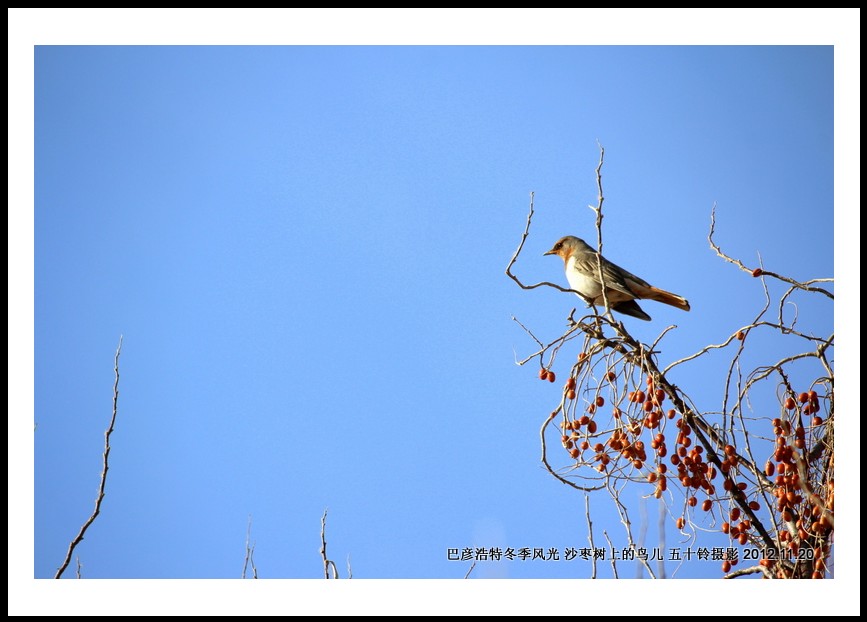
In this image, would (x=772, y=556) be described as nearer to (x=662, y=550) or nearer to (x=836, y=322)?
(x=662, y=550)

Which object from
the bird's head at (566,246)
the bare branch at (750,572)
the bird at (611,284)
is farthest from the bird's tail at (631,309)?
the bare branch at (750,572)

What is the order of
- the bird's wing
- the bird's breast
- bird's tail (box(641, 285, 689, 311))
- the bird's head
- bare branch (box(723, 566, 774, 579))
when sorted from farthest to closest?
the bird's head, the bird's breast, the bird's wing, bird's tail (box(641, 285, 689, 311)), bare branch (box(723, 566, 774, 579))

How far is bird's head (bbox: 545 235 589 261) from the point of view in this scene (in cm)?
695

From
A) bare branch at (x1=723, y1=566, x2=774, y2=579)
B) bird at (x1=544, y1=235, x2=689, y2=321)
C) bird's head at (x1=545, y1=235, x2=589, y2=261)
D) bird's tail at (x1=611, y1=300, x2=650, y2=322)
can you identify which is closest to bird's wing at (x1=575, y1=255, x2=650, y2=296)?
bird at (x1=544, y1=235, x2=689, y2=321)

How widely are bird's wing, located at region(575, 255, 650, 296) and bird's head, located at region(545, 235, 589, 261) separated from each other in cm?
33

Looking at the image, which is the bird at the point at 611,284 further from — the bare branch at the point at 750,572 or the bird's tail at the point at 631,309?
the bare branch at the point at 750,572

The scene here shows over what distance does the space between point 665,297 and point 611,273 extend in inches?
19.2

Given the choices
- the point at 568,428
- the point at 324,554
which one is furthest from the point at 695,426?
the point at 324,554

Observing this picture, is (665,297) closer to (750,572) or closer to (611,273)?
(611,273)

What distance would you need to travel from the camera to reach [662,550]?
3.11 metres

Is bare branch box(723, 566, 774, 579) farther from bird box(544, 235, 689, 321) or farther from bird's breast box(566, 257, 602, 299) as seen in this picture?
bird's breast box(566, 257, 602, 299)

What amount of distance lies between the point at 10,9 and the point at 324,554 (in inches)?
127

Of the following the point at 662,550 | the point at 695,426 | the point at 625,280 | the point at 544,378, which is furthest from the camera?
the point at 625,280

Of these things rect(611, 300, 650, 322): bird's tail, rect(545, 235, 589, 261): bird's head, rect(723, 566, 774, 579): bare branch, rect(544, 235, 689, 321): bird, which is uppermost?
rect(545, 235, 589, 261): bird's head
